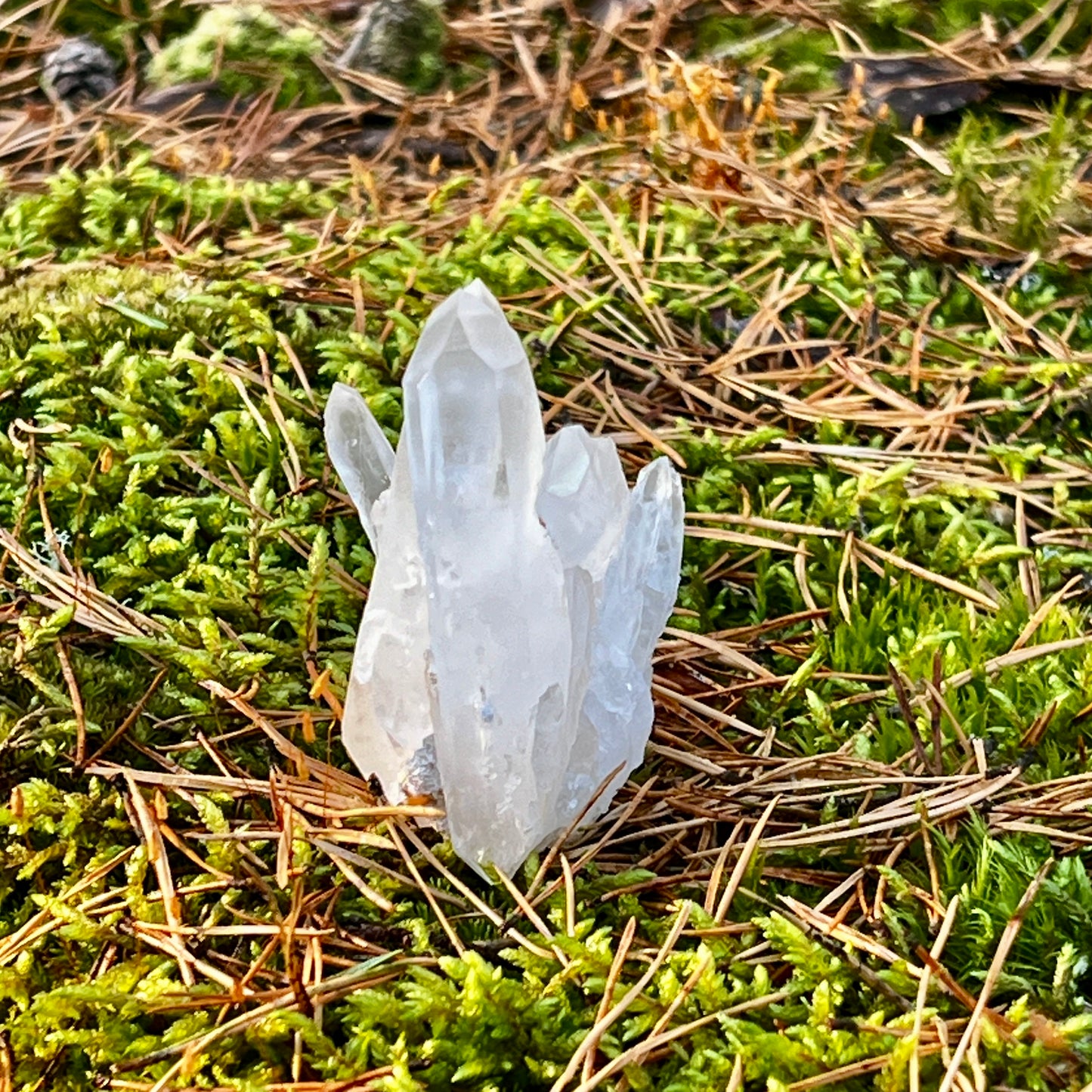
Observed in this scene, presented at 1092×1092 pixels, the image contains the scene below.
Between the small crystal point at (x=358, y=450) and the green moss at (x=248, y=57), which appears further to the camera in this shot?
the green moss at (x=248, y=57)

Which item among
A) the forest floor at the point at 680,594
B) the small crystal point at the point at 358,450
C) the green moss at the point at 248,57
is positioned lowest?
the forest floor at the point at 680,594

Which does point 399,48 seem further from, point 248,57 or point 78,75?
point 78,75

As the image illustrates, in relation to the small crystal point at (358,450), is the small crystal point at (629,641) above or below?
below

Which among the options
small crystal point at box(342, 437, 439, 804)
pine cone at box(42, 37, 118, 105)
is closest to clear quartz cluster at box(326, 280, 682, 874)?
small crystal point at box(342, 437, 439, 804)

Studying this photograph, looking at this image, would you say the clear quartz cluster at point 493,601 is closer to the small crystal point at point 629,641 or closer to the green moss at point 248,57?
the small crystal point at point 629,641

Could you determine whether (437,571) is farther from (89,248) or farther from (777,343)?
(89,248)

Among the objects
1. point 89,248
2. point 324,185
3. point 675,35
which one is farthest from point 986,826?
point 675,35

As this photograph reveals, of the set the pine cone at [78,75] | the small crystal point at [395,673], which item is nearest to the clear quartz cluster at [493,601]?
the small crystal point at [395,673]
